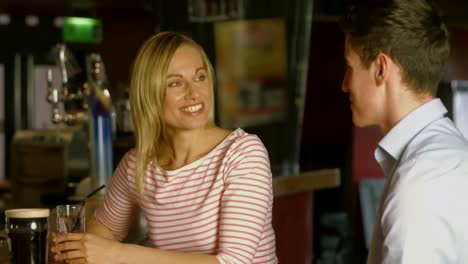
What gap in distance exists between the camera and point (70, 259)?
1.97 meters

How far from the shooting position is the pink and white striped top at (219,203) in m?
2.04

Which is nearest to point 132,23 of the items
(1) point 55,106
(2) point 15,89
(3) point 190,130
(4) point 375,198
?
(2) point 15,89

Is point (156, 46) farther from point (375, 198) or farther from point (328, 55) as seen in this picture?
point (328, 55)

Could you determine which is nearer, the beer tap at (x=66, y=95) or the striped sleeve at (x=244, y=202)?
the striped sleeve at (x=244, y=202)

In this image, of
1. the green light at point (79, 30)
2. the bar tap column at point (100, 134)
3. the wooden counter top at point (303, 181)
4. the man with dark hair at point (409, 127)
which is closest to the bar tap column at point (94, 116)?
the bar tap column at point (100, 134)

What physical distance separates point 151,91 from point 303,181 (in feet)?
8.12

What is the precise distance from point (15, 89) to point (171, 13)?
661 cm

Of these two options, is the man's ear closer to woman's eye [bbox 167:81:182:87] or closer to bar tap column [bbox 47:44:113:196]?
woman's eye [bbox 167:81:182:87]

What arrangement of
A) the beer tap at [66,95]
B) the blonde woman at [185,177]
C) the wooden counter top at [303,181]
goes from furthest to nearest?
1. the wooden counter top at [303,181]
2. the beer tap at [66,95]
3. the blonde woman at [185,177]

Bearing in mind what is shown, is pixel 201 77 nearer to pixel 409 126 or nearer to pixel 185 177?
pixel 185 177

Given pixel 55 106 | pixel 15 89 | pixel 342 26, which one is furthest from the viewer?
pixel 15 89

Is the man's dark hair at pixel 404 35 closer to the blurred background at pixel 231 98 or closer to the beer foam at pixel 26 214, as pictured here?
the beer foam at pixel 26 214

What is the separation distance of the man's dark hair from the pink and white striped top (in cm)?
Answer: 40

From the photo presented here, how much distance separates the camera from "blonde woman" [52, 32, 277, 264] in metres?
2.01
